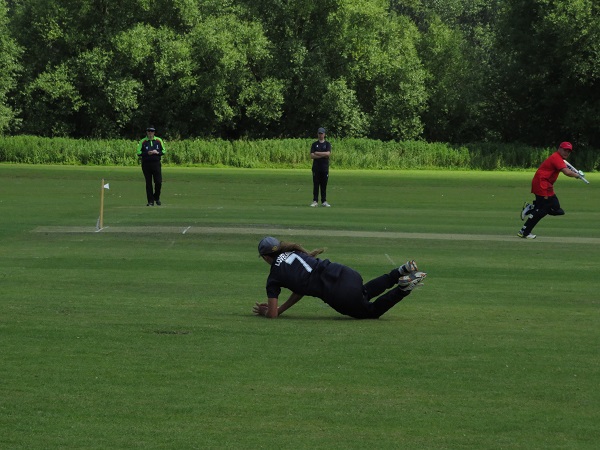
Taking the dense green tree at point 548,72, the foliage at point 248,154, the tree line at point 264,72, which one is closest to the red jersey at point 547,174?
the foliage at point 248,154

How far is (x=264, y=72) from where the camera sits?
81062mm

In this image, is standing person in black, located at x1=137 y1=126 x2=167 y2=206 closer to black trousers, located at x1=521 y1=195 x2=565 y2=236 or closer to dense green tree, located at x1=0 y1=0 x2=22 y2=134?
black trousers, located at x1=521 y1=195 x2=565 y2=236

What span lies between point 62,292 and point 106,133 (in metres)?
66.0

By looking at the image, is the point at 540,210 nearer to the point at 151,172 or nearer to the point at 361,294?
the point at 151,172

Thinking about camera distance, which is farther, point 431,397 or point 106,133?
point 106,133

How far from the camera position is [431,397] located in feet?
27.9

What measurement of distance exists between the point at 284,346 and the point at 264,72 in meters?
71.4

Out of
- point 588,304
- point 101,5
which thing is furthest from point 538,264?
point 101,5

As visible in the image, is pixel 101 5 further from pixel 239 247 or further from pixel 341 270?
pixel 341 270

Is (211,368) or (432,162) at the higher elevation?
(211,368)

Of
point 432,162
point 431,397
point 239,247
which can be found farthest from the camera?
point 432,162

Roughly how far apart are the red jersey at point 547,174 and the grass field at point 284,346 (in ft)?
3.43

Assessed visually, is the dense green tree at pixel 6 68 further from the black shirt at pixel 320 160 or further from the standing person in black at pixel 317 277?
the standing person in black at pixel 317 277

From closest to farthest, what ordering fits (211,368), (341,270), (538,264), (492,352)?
(211,368), (492,352), (341,270), (538,264)
